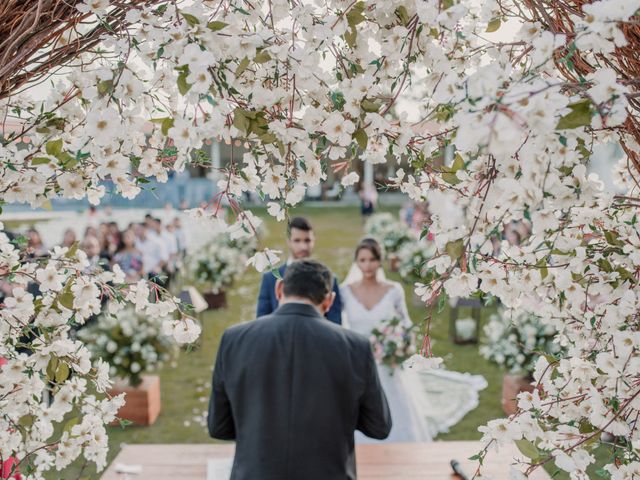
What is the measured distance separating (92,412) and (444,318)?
28.6ft

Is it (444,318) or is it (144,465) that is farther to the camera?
(444,318)

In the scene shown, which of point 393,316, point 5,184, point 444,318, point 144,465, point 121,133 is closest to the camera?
point 121,133

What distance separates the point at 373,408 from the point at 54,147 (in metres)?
1.50

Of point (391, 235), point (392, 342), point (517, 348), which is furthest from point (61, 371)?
point (391, 235)

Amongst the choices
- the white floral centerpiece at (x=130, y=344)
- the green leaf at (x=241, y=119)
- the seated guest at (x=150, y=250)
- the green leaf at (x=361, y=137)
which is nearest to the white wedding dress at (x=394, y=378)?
the white floral centerpiece at (x=130, y=344)

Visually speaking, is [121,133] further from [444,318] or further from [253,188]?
[444,318]

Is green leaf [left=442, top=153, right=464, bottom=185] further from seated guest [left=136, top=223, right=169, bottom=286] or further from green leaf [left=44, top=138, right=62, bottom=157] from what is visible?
seated guest [left=136, top=223, right=169, bottom=286]

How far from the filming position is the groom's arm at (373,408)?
2248 millimetres

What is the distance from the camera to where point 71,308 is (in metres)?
1.58

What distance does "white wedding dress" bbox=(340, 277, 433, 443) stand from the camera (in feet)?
15.9

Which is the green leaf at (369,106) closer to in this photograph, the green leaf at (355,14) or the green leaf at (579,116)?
the green leaf at (355,14)

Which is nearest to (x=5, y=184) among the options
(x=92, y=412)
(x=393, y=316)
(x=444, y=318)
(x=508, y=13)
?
(x=92, y=412)

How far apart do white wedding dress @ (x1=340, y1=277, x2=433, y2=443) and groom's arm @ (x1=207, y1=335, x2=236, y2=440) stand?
2.67 meters

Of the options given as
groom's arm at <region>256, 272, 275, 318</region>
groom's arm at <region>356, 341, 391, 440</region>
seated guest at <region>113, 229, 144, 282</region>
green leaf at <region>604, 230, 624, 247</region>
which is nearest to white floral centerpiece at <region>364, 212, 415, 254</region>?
seated guest at <region>113, 229, 144, 282</region>
